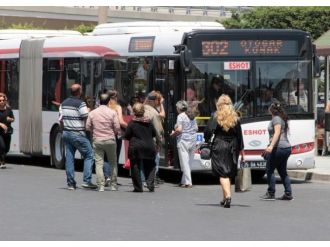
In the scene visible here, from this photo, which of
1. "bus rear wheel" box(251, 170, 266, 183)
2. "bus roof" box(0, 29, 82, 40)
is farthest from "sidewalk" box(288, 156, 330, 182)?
"bus roof" box(0, 29, 82, 40)

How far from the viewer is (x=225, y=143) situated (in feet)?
52.3

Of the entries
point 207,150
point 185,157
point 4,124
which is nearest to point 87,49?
point 4,124

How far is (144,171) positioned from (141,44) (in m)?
3.74

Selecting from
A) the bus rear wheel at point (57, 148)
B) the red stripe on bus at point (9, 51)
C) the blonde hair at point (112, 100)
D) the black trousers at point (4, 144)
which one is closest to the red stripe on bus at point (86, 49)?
the red stripe on bus at point (9, 51)

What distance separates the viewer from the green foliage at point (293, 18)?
4931 centimetres

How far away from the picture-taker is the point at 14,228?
1289 centimetres

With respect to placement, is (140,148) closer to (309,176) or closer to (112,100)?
(112,100)

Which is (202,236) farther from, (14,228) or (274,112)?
(274,112)

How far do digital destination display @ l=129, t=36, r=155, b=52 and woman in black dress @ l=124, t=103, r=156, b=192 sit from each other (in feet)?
9.43

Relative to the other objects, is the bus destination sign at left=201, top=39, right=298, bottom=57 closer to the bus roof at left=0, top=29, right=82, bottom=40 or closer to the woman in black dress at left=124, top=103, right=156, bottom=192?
the woman in black dress at left=124, top=103, right=156, bottom=192

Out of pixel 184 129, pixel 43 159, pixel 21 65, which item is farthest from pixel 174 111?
pixel 43 159

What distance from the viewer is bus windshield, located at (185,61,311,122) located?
19.8 m

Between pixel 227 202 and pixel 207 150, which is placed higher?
pixel 207 150

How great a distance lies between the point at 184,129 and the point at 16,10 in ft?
171
